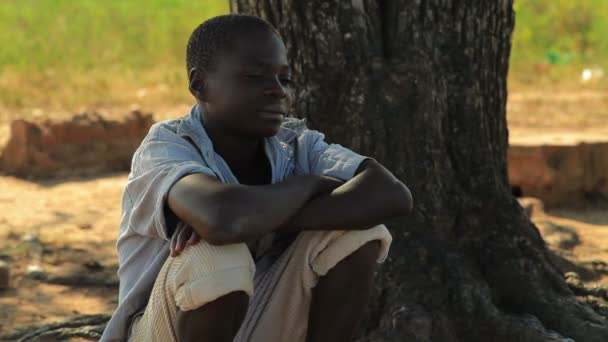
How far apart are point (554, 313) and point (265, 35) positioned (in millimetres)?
1465

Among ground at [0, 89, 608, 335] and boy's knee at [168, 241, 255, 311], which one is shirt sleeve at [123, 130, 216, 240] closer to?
boy's knee at [168, 241, 255, 311]

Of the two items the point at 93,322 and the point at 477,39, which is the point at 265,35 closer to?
the point at 477,39

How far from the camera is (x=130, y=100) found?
9.84m

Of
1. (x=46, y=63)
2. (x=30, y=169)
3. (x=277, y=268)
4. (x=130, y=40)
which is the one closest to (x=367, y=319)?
(x=277, y=268)

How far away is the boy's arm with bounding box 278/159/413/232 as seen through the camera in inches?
105

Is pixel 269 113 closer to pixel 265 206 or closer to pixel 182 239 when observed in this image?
pixel 265 206

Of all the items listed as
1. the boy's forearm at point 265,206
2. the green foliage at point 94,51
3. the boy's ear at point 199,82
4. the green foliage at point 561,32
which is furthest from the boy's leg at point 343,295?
→ the green foliage at point 561,32

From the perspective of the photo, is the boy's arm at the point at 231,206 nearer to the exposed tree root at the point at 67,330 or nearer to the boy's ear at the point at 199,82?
the boy's ear at the point at 199,82

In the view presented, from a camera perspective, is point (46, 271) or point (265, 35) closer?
point (265, 35)

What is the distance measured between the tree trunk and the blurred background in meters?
1.15

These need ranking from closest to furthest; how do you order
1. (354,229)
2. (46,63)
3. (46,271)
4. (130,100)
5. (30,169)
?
(354,229)
(46,271)
(30,169)
(130,100)
(46,63)

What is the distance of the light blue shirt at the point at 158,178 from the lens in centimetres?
270

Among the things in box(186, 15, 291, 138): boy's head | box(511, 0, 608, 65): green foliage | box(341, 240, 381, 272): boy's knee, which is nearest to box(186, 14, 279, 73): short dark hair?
box(186, 15, 291, 138): boy's head

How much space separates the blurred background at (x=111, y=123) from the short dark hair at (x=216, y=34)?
187cm
